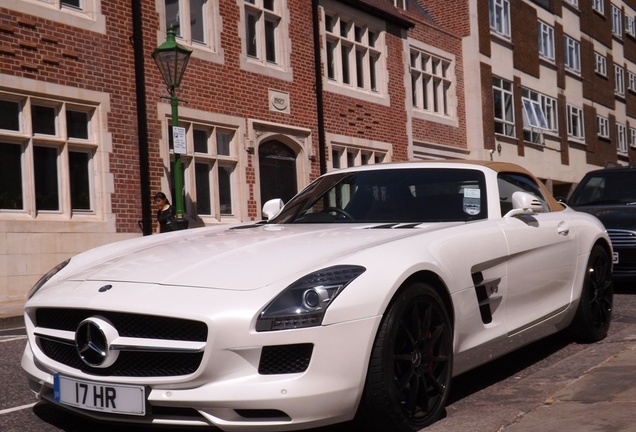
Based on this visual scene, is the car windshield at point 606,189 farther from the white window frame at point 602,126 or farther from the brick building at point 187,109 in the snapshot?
the white window frame at point 602,126

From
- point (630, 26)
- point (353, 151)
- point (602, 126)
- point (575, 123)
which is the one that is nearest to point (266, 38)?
point (353, 151)

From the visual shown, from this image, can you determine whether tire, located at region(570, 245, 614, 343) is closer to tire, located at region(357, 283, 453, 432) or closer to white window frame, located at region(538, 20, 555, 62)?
tire, located at region(357, 283, 453, 432)

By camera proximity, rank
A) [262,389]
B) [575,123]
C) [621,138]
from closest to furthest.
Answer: [262,389] < [575,123] < [621,138]

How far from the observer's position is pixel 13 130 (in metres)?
13.1

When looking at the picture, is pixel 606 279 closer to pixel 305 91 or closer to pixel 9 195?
pixel 9 195

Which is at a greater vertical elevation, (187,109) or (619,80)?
(619,80)

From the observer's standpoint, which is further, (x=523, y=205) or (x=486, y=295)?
(x=523, y=205)

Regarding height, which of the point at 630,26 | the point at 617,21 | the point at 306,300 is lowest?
the point at 306,300

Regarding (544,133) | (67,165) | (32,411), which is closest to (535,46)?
(544,133)

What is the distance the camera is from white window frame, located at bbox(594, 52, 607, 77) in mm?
39263

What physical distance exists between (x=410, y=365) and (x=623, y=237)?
6749 millimetres

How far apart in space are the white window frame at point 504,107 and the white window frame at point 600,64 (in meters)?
10.5

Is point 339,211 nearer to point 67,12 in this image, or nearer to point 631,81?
point 67,12

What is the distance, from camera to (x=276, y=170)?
742 inches
